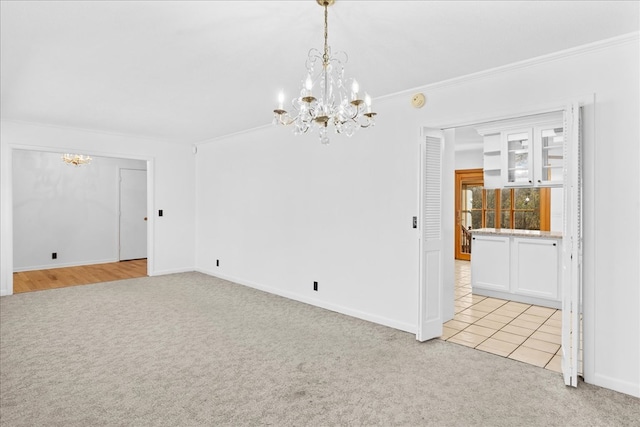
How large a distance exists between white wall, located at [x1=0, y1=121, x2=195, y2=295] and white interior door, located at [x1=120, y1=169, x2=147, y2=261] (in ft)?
6.63

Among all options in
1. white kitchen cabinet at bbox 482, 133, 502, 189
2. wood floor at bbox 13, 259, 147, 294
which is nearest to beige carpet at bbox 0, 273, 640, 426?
wood floor at bbox 13, 259, 147, 294

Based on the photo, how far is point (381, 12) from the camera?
2150mm

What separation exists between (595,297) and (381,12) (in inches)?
95.5

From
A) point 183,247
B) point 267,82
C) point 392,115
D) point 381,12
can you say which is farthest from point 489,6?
point 183,247

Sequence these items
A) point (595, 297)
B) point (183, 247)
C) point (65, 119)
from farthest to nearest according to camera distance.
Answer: point (183, 247) < point (65, 119) < point (595, 297)

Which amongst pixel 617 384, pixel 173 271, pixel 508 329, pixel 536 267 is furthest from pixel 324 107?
pixel 173 271

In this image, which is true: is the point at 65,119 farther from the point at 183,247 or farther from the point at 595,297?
the point at 595,297

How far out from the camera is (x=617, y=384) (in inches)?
98.1

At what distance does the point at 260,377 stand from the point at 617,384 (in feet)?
8.13

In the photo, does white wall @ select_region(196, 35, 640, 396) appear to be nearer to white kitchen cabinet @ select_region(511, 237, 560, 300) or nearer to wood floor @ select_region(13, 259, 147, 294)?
wood floor @ select_region(13, 259, 147, 294)

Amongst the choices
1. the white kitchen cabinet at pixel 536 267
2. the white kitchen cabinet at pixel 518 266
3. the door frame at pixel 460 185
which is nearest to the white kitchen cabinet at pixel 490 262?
the white kitchen cabinet at pixel 518 266

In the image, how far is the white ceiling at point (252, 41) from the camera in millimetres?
2127

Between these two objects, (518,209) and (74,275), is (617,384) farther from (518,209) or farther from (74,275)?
(74,275)

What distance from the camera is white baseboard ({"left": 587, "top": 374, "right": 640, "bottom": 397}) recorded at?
2.43 m
